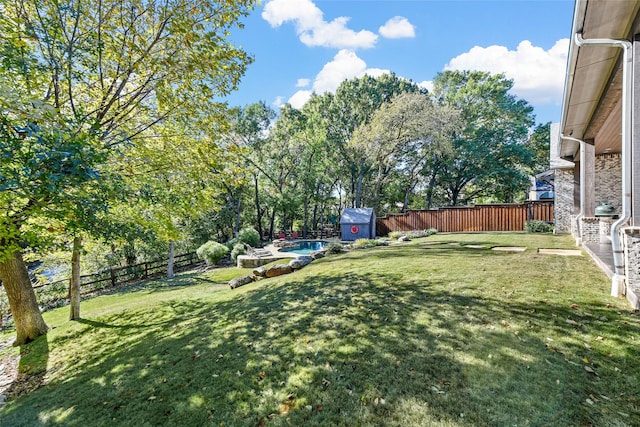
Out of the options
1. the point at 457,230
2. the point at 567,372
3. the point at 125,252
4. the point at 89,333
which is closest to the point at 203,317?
the point at 89,333

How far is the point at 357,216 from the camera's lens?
62.7 feet

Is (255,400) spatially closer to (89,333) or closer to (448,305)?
(448,305)

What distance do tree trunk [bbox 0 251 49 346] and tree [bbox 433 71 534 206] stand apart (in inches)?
850

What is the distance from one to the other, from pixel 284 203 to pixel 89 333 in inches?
652

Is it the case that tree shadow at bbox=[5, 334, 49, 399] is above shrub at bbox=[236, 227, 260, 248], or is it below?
below

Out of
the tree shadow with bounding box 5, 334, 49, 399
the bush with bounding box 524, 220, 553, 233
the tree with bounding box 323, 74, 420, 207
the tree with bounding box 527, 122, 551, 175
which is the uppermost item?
the tree with bounding box 323, 74, 420, 207

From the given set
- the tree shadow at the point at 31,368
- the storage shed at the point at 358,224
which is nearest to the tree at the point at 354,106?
the storage shed at the point at 358,224

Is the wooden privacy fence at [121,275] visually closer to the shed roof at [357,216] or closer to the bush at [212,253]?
the bush at [212,253]

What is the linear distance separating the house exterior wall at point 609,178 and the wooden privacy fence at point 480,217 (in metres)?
4.41

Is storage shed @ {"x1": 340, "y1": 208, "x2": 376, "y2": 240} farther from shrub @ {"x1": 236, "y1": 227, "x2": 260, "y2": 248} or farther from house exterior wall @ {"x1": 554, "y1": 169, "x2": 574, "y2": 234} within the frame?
house exterior wall @ {"x1": 554, "y1": 169, "x2": 574, "y2": 234}

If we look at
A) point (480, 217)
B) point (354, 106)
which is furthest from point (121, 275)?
point (354, 106)

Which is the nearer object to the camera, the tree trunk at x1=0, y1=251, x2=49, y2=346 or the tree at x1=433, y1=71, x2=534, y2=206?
the tree trunk at x1=0, y1=251, x2=49, y2=346

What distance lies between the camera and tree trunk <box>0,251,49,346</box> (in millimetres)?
5793

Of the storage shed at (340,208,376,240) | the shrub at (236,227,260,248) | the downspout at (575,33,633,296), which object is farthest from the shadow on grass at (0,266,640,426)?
the storage shed at (340,208,376,240)
